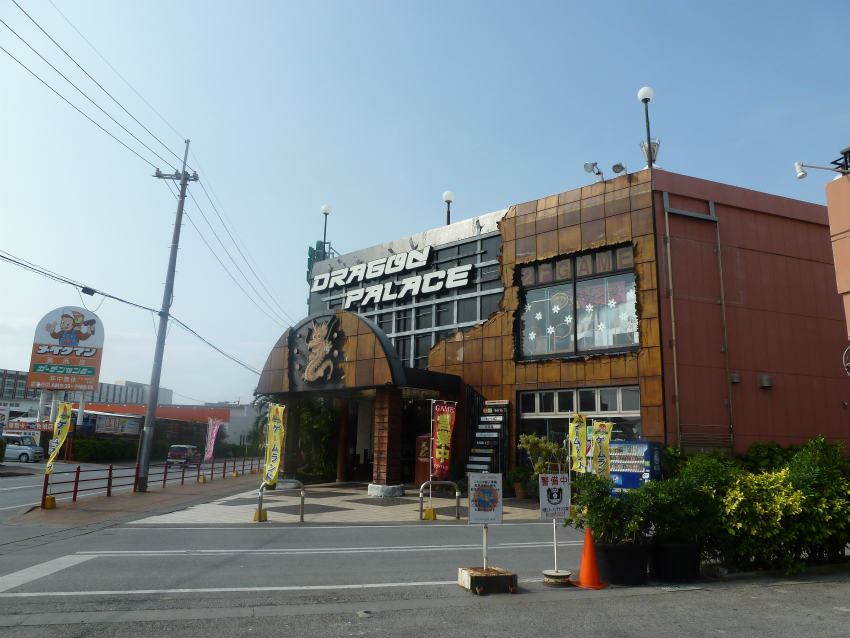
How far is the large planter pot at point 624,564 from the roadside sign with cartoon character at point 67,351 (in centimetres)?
4714

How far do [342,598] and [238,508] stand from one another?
11.8 m

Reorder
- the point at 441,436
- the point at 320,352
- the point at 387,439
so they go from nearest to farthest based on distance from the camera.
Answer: the point at 441,436 < the point at 387,439 < the point at 320,352

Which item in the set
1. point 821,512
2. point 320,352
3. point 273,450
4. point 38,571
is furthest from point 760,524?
point 320,352

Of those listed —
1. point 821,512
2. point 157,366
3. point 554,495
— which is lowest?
point 821,512

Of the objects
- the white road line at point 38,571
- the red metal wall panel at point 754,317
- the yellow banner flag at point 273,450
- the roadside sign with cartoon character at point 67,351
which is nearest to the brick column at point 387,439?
the yellow banner flag at point 273,450

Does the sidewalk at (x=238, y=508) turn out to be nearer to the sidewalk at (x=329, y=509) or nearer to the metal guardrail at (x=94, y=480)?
the sidewalk at (x=329, y=509)

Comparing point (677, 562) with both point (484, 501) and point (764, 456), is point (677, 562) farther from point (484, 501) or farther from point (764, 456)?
point (764, 456)

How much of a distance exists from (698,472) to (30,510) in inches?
672

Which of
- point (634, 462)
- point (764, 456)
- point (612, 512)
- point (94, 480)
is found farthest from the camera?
point (764, 456)

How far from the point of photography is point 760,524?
363 inches

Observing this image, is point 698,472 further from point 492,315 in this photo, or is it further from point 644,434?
point 492,315

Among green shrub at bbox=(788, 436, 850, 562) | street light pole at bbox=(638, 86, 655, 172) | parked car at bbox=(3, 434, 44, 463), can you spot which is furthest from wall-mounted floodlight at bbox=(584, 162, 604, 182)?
parked car at bbox=(3, 434, 44, 463)

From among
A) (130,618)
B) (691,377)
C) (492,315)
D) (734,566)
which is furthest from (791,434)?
(130,618)

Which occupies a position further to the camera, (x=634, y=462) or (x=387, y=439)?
(x=387, y=439)
